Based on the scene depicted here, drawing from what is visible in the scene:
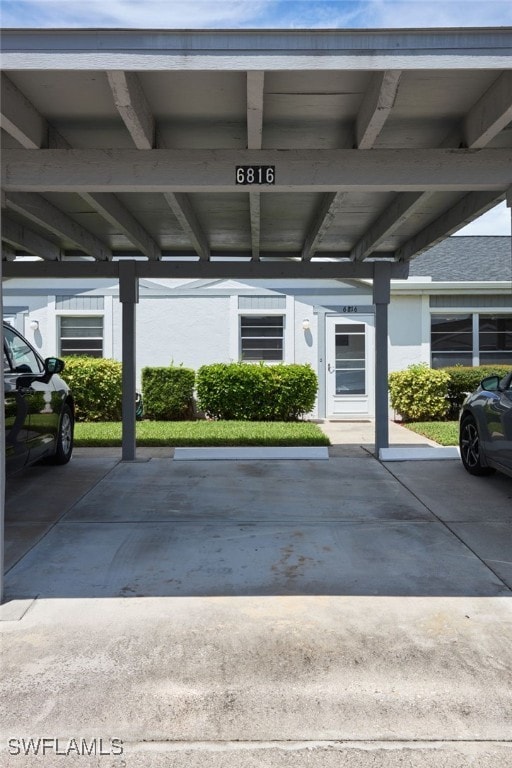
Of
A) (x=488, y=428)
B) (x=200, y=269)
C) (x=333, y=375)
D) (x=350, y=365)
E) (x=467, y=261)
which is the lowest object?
(x=488, y=428)

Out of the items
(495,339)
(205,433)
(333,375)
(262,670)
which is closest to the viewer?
(262,670)

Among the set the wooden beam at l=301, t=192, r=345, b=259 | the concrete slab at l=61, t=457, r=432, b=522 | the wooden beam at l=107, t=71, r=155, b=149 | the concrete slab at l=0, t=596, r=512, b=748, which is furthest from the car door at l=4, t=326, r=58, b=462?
the wooden beam at l=301, t=192, r=345, b=259

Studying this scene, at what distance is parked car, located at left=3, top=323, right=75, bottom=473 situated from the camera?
567cm

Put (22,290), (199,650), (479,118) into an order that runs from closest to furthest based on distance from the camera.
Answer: (199,650), (479,118), (22,290)

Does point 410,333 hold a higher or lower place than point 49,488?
higher

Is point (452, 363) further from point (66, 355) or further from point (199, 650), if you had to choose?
point (199, 650)

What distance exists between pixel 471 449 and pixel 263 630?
4.85 m

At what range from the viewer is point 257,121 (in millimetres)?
4004

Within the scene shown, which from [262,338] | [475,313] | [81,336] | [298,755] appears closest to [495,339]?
[475,313]

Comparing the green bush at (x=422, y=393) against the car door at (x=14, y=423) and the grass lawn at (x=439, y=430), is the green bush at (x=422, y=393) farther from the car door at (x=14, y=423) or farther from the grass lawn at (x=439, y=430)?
the car door at (x=14, y=423)

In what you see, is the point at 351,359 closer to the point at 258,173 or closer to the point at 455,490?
the point at 455,490

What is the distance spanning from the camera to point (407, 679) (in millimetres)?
2910

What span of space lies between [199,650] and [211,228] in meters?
5.64

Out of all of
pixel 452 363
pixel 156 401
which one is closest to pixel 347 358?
pixel 452 363
